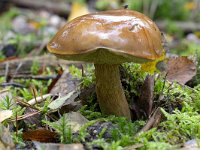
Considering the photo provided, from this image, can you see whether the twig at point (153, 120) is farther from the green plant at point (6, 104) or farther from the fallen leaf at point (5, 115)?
the green plant at point (6, 104)

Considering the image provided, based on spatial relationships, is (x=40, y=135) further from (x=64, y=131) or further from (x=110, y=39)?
(x=110, y=39)

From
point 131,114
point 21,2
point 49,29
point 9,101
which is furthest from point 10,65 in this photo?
point 21,2

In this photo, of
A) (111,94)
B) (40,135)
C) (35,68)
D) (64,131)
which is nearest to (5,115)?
(40,135)

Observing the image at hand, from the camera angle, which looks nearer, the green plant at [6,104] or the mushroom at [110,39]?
the mushroom at [110,39]

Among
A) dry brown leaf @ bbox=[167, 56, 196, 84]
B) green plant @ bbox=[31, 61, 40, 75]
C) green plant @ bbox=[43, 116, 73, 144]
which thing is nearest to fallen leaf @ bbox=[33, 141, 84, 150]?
green plant @ bbox=[43, 116, 73, 144]

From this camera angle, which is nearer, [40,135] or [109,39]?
[109,39]

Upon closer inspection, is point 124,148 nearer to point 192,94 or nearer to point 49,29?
point 192,94

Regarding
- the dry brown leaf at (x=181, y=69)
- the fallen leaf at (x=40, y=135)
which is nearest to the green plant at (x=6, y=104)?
the fallen leaf at (x=40, y=135)

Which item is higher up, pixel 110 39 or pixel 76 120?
pixel 110 39
